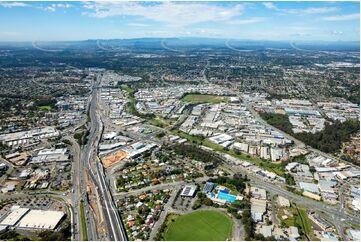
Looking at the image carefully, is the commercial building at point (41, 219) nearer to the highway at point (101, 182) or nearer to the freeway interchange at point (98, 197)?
the freeway interchange at point (98, 197)

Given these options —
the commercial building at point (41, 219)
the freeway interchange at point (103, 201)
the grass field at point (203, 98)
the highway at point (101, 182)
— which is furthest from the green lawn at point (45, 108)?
the commercial building at point (41, 219)

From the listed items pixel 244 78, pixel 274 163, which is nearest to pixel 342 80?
pixel 244 78

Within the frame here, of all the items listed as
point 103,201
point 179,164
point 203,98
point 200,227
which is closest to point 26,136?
point 103,201

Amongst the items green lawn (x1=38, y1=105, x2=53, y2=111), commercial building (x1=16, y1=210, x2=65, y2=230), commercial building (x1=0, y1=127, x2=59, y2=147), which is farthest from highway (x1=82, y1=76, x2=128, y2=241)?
green lawn (x1=38, y1=105, x2=53, y2=111)

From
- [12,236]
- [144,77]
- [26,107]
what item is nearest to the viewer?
[12,236]

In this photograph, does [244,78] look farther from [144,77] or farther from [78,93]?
[78,93]

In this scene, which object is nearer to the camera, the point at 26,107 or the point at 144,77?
the point at 26,107

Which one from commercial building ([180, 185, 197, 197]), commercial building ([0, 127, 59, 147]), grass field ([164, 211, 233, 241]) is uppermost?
commercial building ([180, 185, 197, 197])

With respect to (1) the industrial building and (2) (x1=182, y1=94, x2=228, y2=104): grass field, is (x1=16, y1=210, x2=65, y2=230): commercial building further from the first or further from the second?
(2) (x1=182, y1=94, x2=228, y2=104): grass field
